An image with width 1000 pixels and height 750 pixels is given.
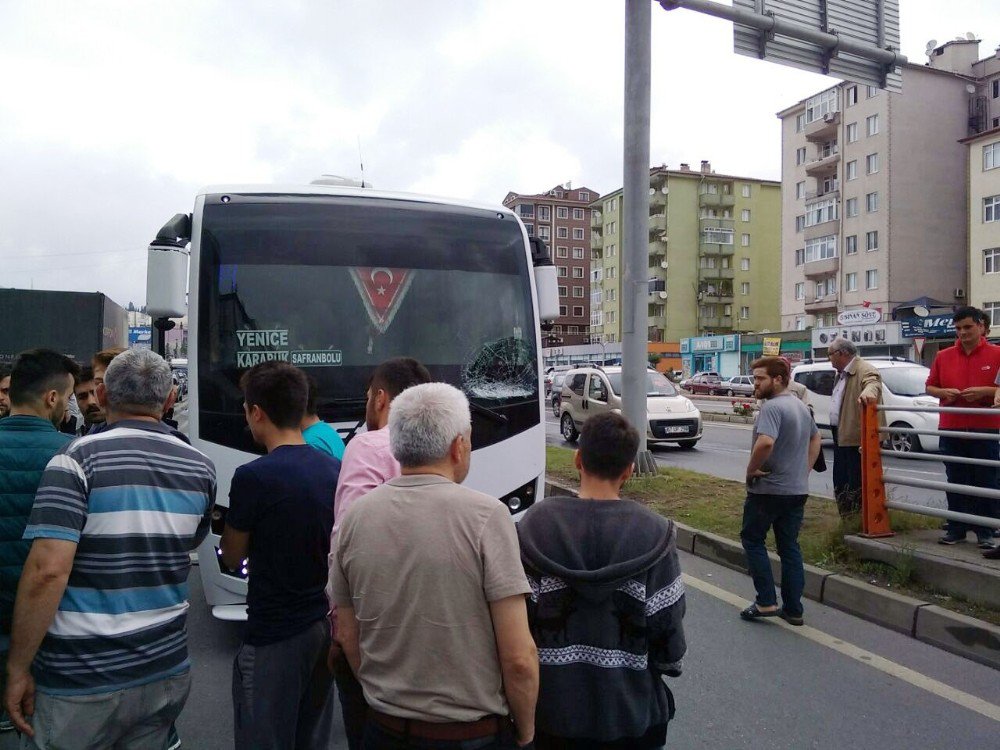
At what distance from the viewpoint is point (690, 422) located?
1750 cm

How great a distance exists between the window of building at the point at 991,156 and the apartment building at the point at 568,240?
65.4 m

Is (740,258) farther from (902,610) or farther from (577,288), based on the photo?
(902,610)

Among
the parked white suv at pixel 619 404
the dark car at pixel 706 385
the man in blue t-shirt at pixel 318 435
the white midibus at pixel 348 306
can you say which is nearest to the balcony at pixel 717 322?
the dark car at pixel 706 385

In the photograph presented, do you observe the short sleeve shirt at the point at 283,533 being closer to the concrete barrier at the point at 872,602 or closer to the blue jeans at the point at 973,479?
the concrete barrier at the point at 872,602

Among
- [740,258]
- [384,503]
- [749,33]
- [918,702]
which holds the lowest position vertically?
[918,702]

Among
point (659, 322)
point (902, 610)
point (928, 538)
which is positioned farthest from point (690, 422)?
point (659, 322)

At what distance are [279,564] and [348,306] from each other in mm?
2991

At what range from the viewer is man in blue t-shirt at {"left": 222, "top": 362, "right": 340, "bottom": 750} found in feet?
8.68

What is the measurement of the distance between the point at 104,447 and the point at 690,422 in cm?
1601

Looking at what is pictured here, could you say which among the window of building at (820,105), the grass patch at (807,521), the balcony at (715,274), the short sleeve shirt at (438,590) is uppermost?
the window of building at (820,105)

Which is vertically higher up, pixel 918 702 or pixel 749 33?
pixel 749 33

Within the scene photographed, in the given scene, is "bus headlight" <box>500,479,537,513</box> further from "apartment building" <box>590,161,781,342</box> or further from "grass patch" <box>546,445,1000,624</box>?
"apartment building" <box>590,161,781,342</box>

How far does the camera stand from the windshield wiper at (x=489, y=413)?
5.45 m

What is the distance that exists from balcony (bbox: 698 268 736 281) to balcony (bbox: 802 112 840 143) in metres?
21.8
